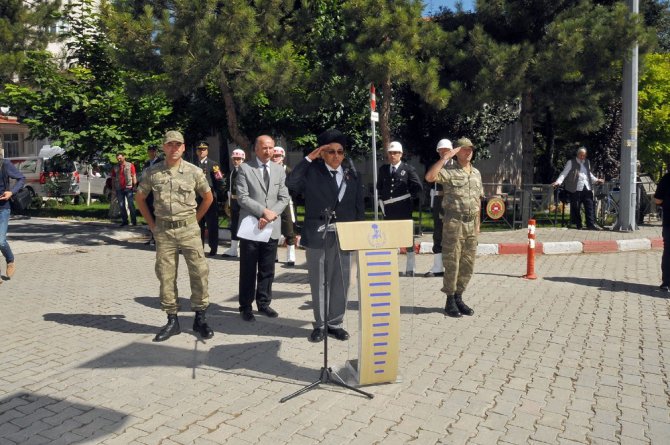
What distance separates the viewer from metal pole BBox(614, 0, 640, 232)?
13.3 metres

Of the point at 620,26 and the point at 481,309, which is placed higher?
the point at 620,26

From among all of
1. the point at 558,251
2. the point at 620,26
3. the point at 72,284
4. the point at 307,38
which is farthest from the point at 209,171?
the point at 620,26

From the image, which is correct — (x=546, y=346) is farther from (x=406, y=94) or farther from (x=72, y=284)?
(x=406, y=94)

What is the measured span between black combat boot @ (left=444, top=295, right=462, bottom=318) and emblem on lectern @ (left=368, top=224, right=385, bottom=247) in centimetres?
262

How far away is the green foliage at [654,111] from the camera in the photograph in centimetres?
2005

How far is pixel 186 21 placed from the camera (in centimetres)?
1184

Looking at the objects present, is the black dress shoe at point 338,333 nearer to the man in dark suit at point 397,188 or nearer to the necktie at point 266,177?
the necktie at point 266,177

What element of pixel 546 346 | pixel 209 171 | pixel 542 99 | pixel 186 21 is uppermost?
pixel 186 21

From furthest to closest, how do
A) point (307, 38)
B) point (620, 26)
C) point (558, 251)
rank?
1. point (307, 38)
2. point (620, 26)
3. point (558, 251)

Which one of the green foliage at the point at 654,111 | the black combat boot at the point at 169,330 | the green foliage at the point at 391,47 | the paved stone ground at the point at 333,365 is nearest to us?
the paved stone ground at the point at 333,365

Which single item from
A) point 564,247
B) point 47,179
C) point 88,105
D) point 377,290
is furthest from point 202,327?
point 47,179

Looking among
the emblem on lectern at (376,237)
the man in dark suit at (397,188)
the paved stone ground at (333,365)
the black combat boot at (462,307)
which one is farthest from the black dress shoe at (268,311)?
the emblem on lectern at (376,237)

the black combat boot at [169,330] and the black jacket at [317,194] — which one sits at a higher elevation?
the black jacket at [317,194]

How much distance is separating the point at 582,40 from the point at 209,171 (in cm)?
837
